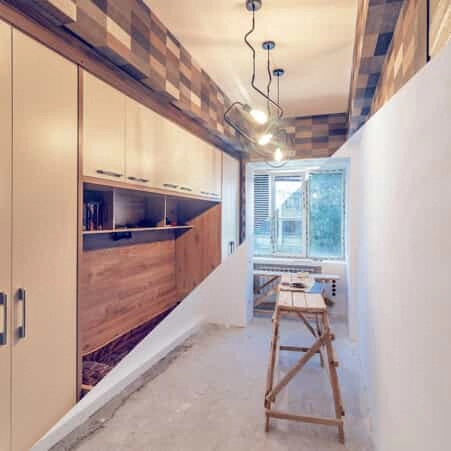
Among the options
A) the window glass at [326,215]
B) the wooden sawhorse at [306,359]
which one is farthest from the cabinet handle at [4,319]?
the window glass at [326,215]

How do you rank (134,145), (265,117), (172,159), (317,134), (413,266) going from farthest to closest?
(317,134)
(172,159)
(265,117)
(134,145)
(413,266)

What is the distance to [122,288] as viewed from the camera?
2623mm

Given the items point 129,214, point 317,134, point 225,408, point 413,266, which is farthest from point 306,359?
point 317,134

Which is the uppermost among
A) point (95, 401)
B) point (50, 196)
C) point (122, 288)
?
point (50, 196)

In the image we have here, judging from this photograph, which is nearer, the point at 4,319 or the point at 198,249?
the point at 4,319

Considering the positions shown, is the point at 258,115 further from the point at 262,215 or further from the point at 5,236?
the point at 262,215

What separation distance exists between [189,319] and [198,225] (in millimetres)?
1080

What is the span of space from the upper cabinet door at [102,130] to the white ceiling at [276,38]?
669 millimetres

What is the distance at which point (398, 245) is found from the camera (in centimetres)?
134

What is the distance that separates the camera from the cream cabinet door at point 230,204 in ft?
12.0

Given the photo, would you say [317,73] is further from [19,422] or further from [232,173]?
[19,422]

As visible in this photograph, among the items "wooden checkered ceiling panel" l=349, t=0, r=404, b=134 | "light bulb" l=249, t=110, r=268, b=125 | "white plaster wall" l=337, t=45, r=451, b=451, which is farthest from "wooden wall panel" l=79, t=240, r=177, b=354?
"wooden checkered ceiling panel" l=349, t=0, r=404, b=134

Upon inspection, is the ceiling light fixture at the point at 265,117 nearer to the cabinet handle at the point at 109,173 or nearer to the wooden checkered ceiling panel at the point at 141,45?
the wooden checkered ceiling panel at the point at 141,45

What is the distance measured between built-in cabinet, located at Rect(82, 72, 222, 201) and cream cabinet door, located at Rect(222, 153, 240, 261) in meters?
0.73
